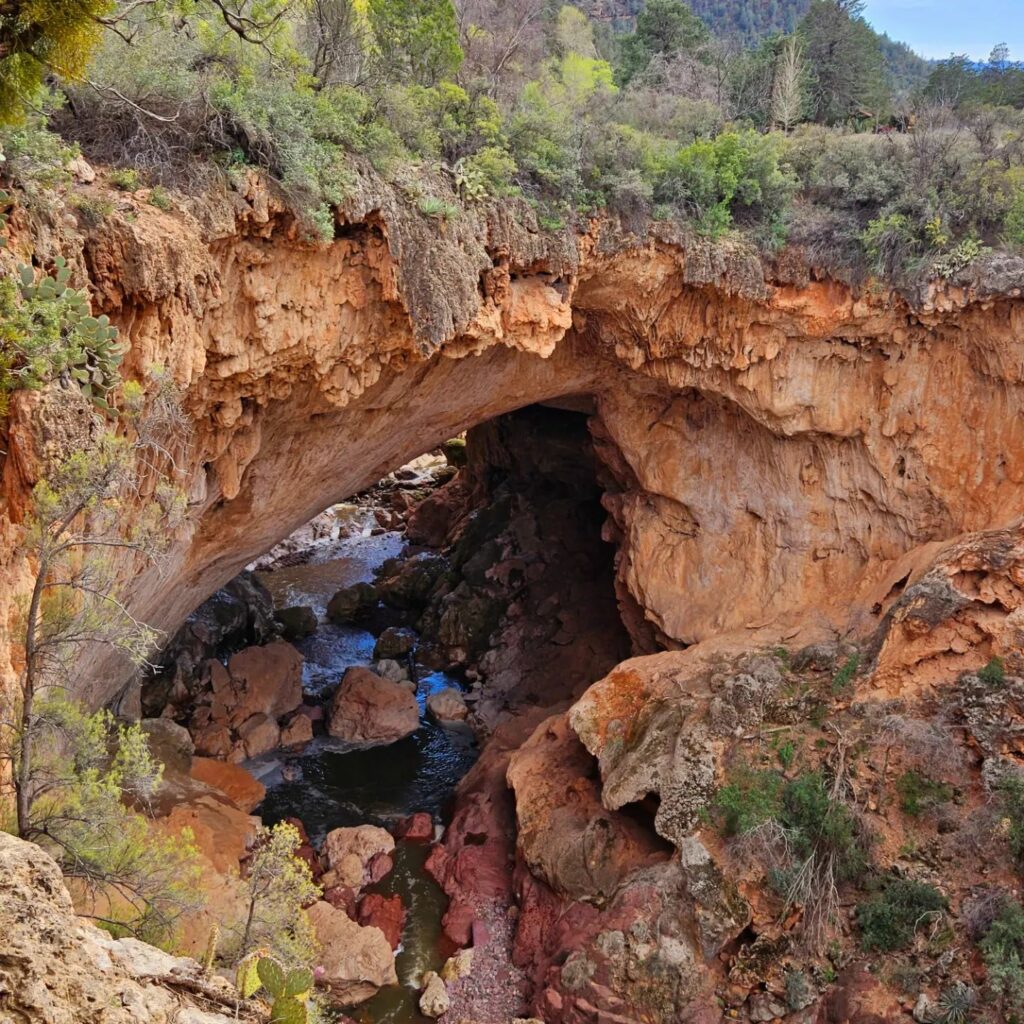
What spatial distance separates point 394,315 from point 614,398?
644 cm

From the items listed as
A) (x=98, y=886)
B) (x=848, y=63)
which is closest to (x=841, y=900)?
(x=98, y=886)

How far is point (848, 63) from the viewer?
17891mm

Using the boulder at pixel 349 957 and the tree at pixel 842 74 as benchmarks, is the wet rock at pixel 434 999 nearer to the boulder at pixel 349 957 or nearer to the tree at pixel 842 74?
the boulder at pixel 349 957

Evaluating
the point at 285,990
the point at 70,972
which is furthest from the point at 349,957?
the point at 70,972

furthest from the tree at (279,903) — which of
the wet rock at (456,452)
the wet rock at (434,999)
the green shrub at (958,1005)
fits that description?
the wet rock at (456,452)

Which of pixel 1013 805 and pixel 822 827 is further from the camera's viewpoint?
pixel 822 827

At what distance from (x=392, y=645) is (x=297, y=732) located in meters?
4.09

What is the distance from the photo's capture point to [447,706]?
17594mm

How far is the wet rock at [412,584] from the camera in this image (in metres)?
22.1

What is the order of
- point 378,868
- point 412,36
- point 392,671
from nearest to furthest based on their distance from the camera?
point 412,36, point 378,868, point 392,671

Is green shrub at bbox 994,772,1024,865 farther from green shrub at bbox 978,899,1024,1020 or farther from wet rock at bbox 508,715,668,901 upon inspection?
wet rock at bbox 508,715,668,901

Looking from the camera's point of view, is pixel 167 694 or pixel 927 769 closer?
pixel 927 769

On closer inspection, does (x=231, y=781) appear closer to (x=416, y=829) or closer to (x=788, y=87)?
(x=416, y=829)

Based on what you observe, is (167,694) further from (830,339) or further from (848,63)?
(848,63)
